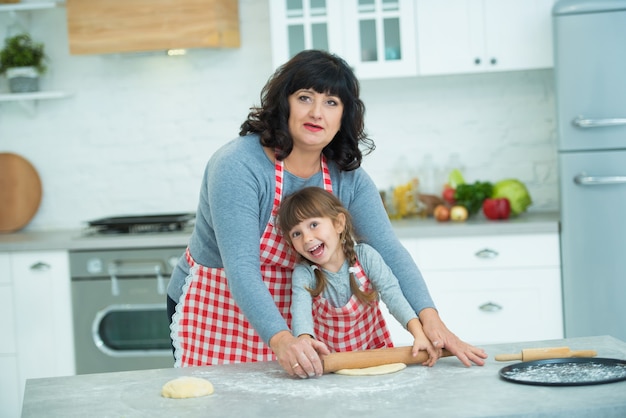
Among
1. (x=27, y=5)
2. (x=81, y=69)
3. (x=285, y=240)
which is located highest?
(x=27, y=5)

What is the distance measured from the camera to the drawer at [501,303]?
13.0 feet

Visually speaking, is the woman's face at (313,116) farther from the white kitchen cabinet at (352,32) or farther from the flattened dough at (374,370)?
the white kitchen cabinet at (352,32)

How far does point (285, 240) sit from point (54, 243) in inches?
81.3

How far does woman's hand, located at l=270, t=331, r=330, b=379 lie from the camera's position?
6.56ft

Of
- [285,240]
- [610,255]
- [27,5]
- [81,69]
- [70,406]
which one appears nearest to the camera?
[70,406]

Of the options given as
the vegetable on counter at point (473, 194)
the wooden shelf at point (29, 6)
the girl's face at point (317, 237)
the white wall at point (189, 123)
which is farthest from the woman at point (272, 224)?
the wooden shelf at point (29, 6)

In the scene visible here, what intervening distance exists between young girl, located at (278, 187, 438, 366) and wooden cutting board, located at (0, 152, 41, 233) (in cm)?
274

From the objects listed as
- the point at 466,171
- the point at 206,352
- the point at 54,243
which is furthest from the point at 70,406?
the point at 466,171

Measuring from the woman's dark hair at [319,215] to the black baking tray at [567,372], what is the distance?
549 mm

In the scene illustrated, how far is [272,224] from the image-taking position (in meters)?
2.44

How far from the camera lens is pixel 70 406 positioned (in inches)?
74.8

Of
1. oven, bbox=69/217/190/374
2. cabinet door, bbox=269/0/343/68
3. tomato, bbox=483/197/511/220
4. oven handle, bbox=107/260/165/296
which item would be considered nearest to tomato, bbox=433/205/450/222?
tomato, bbox=483/197/511/220

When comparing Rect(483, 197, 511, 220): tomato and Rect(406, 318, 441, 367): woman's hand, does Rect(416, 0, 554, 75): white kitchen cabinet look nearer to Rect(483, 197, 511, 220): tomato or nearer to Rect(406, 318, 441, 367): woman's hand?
Rect(483, 197, 511, 220): tomato

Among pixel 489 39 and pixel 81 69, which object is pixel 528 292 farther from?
pixel 81 69
